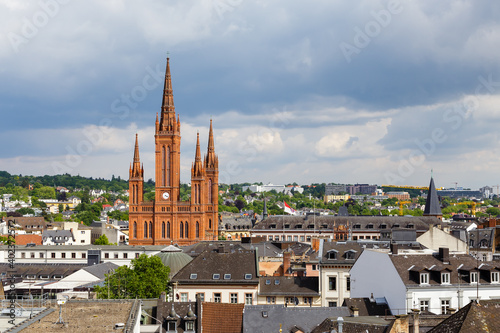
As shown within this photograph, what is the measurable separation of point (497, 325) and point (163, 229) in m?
130

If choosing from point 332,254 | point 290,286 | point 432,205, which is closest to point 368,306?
point 290,286

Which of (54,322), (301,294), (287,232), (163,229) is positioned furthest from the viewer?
(287,232)

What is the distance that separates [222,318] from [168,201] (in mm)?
105604

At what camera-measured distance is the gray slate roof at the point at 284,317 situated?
5497 centimetres

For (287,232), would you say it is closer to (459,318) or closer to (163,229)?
(163,229)

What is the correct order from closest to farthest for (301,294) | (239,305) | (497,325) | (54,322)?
1. (497,325)
2. (54,322)
3. (239,305)
4. (301,294)

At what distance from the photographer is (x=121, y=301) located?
5434 centimetres

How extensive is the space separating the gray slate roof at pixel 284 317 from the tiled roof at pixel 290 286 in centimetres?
1474

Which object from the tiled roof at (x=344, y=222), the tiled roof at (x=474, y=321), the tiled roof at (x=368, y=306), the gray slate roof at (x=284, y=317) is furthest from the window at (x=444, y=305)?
the tiled roof at (x=344, y=222)

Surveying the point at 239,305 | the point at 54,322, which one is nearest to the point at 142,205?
the point at 239,305

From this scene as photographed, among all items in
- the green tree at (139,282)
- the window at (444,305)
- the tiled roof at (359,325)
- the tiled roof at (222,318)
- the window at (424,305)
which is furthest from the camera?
the green tree at (139,282)

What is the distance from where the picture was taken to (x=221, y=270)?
7581cm

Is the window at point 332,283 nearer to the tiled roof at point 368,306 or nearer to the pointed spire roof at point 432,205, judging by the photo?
the tiled roof at point 368,306

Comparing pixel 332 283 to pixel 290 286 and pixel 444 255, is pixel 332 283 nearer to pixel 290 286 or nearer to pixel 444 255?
pixel 290 286
